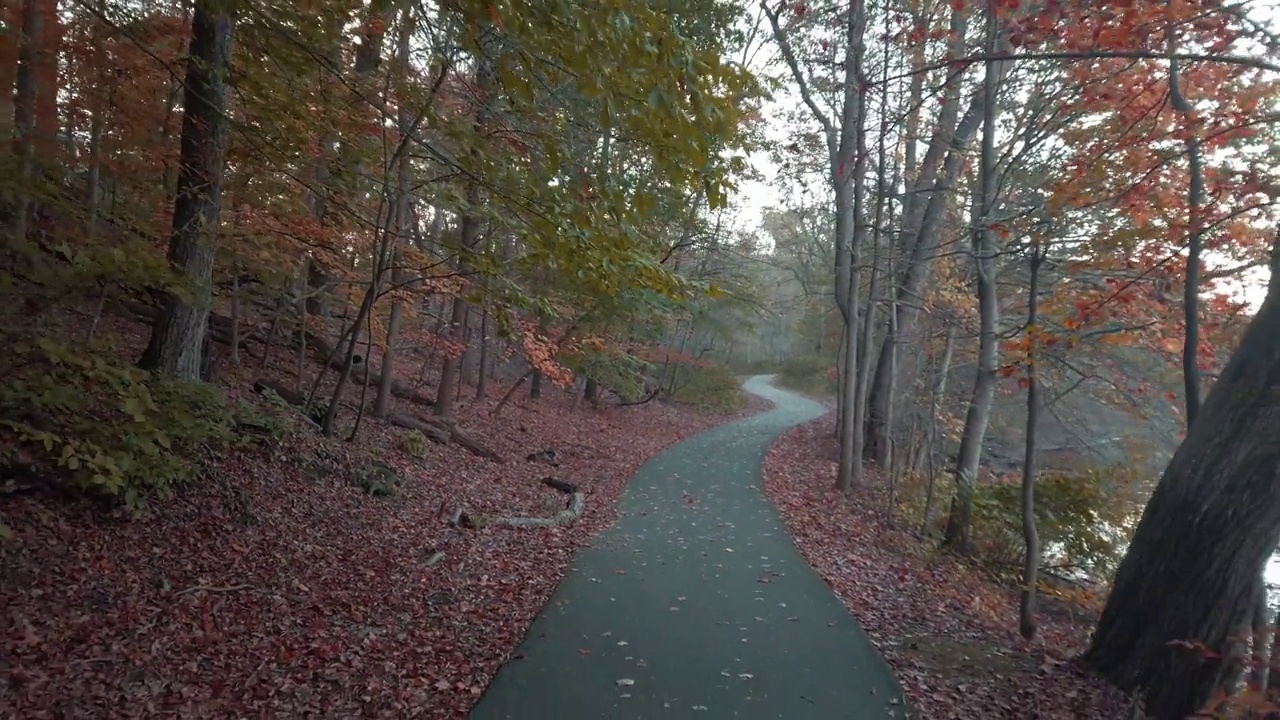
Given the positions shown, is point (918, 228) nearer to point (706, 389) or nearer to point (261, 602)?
point (261, 602)

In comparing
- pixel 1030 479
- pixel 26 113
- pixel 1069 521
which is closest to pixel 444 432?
pixel 26 113

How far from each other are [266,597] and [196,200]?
3.95m

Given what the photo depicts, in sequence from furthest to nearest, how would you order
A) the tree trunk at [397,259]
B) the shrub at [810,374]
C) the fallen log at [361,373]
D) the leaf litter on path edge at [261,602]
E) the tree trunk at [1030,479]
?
the shrub at [810,374] → the fallen log at [361,373] → the tree trunk at [397,259] → the tree trunk at [1030,479] → the leaf litter on path edge at [261,602]

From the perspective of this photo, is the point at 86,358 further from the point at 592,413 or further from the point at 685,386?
the point at 685,386

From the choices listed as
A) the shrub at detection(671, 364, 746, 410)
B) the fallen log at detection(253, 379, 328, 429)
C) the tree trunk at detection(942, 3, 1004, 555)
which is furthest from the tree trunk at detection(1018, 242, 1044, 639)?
the shrub at detection(671, 364, 746, 410)

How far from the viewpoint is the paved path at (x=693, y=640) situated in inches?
182

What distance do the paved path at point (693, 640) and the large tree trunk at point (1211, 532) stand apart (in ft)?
5.35

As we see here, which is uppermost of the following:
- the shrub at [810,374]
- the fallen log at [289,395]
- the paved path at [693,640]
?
the shrub at [810,374]

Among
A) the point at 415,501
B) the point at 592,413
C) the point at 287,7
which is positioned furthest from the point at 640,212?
the point at 592,413

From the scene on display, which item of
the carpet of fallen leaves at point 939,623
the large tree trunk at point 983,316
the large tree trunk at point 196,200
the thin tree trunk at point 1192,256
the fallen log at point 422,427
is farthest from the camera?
the fallen log at point 422,427

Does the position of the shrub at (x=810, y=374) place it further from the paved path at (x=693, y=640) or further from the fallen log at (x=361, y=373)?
the paved path at (x=693, y=640)

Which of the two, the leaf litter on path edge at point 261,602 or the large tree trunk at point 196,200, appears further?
the large tree trunk at point 196,200

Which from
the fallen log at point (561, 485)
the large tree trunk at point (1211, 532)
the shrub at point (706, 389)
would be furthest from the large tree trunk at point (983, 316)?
the shrub at point (706, 389)

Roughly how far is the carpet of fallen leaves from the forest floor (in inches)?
122
